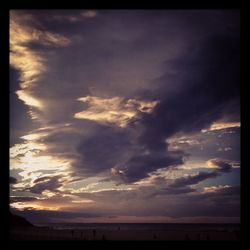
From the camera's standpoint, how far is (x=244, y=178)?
270 cm

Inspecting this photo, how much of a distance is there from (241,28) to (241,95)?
0.55 meters

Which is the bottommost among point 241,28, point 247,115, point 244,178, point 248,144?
point 244,178

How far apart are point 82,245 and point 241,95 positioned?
1.73 metres

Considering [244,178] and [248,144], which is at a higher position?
[248,144]

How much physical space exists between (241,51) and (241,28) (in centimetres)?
19
